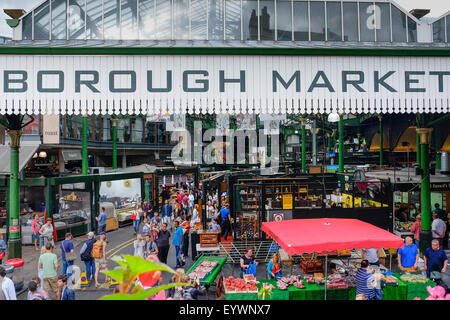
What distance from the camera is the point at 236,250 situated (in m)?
13.6

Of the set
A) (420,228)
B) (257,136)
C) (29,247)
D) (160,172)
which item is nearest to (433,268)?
(420,228)

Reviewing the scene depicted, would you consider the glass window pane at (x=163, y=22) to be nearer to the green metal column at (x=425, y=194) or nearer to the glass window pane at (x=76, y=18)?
the glass window pane at (x=76, y=18)

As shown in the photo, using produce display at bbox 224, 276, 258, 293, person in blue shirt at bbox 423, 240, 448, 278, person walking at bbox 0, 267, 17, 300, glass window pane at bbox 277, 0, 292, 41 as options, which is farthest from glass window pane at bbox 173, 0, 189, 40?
person in blue shirt at bbox 423, 240, 448, 278

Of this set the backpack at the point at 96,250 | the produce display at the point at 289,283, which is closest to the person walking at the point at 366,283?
the produce display at the point at 289,283

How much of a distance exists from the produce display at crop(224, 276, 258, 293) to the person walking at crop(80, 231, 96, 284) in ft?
14.6

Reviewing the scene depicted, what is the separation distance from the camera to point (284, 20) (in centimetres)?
1036

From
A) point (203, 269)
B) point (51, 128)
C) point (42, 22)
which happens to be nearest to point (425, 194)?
point (203, 269)

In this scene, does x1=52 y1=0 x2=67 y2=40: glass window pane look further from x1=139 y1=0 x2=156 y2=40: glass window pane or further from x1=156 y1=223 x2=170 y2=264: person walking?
x1=156 y1=223 x2=170 y2=264: person walking

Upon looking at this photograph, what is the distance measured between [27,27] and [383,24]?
10730 millimetres

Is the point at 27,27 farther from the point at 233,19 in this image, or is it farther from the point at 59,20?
the point at 233,19

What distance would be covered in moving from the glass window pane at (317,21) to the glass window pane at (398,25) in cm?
228

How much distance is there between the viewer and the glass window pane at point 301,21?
10.3 m

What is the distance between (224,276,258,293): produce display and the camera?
8.13m

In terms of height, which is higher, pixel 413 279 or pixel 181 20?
pixel 181 20
